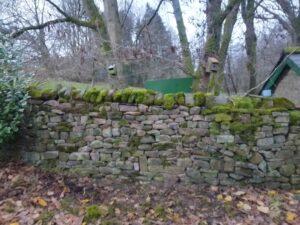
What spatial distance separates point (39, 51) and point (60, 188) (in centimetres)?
605

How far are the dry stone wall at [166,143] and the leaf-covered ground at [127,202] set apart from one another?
0.19 m

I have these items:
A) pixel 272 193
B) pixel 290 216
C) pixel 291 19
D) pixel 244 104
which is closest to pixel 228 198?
pixel 272 193

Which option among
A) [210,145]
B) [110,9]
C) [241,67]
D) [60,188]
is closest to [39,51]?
[110,9]

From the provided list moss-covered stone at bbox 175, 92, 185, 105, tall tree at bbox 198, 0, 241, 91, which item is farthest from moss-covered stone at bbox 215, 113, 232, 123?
tall tree at bbox 198, 0, 241, 91

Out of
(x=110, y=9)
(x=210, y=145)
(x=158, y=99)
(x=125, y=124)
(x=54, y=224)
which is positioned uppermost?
(x=110, y=9)

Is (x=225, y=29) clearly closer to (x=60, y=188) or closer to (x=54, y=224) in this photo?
(x=60, y=188)

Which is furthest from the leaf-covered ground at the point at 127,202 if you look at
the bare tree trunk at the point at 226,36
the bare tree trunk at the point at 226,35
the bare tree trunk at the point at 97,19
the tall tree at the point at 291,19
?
the tall tree at the point at 291,19

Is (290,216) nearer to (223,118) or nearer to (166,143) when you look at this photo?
(223,118)

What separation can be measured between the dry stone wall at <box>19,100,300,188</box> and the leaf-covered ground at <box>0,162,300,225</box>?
0.19 m

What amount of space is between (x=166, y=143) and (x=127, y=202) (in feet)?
3.26

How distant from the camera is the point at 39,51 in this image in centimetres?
941

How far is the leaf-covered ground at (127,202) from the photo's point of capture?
3.85 metres

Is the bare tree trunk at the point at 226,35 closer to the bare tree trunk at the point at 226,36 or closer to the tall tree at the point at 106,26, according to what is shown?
the bare tree trunk at the point at 226,36

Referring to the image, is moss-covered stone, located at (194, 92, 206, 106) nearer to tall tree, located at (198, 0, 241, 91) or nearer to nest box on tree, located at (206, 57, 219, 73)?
nest box on tree, located at (206, 57, 219, 73)
